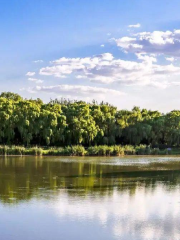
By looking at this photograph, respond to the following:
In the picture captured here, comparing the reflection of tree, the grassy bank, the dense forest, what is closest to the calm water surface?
the reflection of tree

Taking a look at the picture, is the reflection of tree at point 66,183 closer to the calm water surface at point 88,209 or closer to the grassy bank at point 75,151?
the calm water surface at point 88,209

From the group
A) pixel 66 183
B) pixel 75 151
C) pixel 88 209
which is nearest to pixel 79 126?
pixel 75 151

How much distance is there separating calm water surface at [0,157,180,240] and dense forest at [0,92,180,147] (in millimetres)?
30330

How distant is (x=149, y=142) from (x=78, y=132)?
15234 mm

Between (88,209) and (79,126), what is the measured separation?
142 ft

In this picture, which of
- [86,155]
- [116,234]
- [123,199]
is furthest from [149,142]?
[116,234]

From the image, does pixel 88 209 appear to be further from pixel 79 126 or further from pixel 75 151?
pixel 79 126

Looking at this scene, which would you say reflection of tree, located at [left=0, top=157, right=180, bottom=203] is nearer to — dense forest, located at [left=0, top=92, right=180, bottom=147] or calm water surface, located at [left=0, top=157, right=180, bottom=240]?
calm water surface, located at [left=0, top=157, right=180, bottom=240]

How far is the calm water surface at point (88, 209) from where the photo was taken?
11.0 metres

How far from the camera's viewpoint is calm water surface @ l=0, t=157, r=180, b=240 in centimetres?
1102

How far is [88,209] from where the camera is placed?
45.2ft

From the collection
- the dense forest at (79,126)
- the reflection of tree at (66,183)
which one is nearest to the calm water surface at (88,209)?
the reflection of tree at (66,183)

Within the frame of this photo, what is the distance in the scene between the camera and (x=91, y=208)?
550 inches

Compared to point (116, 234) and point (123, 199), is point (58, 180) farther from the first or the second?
point (116, 234)
